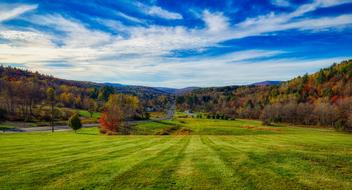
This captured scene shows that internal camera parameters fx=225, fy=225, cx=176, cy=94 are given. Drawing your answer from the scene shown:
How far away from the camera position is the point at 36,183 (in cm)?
828

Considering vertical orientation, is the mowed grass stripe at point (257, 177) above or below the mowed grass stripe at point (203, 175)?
above

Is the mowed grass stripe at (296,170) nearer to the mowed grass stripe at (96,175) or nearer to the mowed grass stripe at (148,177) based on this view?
the mowed grass stripe at (148,177)

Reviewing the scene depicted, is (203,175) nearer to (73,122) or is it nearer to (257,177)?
(257,177)

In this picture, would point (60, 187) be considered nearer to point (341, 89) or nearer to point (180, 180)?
point (180, 180)

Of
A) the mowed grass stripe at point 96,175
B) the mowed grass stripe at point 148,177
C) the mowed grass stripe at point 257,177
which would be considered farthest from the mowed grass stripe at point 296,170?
the mowed grass stripe at point 96,175

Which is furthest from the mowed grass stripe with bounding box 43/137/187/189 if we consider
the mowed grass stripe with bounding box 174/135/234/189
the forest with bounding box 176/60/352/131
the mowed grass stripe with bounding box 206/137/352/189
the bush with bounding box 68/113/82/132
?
the forest with bounding box 176/60/352/131

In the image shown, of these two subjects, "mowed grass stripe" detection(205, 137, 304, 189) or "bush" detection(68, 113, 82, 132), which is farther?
"bush" detection(68, 113, 82, 132)

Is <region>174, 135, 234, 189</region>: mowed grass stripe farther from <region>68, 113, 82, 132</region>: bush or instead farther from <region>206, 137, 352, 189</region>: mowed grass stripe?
<region>68, 113, 82, 132</region>: bush

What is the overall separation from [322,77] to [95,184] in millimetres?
168361

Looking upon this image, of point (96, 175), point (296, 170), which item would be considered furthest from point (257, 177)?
point (96, 175)

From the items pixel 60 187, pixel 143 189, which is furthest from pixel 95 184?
pixel 143 189

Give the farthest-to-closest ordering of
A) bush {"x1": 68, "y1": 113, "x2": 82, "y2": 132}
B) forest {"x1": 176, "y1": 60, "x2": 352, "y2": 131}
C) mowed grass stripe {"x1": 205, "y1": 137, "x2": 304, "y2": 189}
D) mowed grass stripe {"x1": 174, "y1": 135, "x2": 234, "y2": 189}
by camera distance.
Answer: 1. forest {"x1": 176, "y1": 60, "x2": 352, "y2": 131}
2. bush {"x1": 68, "y1": 113, "x2": 82, "y2": 132}
3. mowed grass stripe {"x1": 174, "y1": 135, "x2": 234, "y2": 189}
4. mowed grass stripe {"x1": 205, "y1": 137, "x2": 304, "y2": 189}

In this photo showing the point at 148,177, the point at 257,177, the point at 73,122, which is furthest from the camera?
the point at 73,122


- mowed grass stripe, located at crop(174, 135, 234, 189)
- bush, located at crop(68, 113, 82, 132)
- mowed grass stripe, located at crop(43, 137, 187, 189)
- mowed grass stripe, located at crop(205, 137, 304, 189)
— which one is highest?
mowed grass stripe, located at crop(205, 137, 304, 189)
